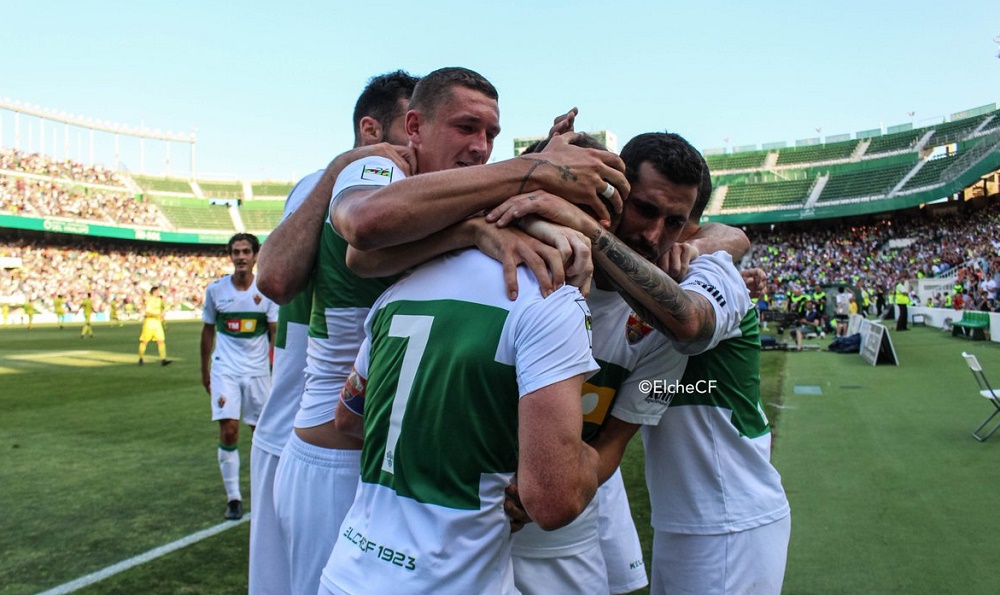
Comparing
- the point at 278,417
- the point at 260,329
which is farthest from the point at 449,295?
the point at 260,329

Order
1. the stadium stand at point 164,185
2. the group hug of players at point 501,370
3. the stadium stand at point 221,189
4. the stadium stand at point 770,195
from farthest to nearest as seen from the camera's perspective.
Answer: the stadium stand at point 221,189, the stadium stand at point 164,185, the stadium stand at point 770,195, the group hug of players at point 501,370

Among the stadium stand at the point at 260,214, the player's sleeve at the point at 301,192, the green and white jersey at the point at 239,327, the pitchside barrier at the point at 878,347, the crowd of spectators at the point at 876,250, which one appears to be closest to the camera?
the player's sleeve at the point at 301,192

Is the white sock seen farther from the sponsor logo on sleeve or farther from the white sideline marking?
the sponsor logo on sleeve

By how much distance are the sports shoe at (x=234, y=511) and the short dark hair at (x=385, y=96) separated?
14.0 ft

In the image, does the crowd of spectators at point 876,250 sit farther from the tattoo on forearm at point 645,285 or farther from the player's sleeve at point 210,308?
the tattoo on forearm at point 645,285

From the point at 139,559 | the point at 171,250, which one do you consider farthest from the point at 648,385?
the point at 171,250

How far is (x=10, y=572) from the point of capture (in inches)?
197

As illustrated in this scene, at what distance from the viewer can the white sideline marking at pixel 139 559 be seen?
4.72 metres

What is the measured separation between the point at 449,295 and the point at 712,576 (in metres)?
1.46

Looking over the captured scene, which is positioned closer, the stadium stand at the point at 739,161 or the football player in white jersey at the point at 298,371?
the football player in white jersey at the point at 298,371

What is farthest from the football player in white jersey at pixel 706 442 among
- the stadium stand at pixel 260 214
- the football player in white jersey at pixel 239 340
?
the stadium stand at pixel 260 214

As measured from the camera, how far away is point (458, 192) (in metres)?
1.83

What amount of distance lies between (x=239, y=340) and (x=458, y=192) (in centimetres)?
642

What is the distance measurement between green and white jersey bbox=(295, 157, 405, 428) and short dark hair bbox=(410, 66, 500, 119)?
0.57 m
